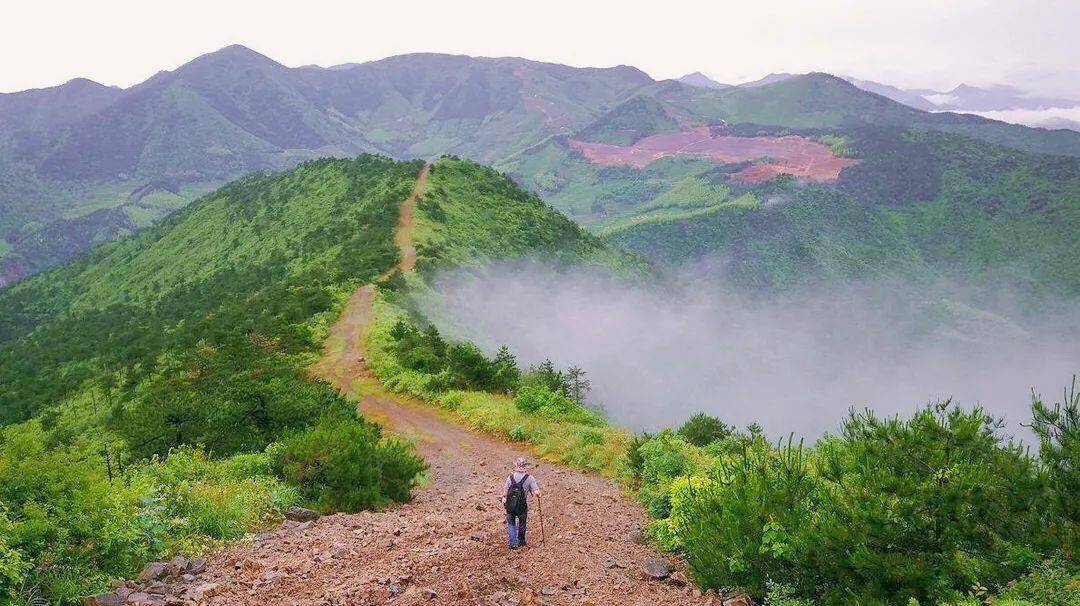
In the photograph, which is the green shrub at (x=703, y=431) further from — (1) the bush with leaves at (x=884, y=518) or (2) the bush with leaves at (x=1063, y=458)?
(2) the bush with leaves at (x=1063, y=458)

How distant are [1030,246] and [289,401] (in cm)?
13916

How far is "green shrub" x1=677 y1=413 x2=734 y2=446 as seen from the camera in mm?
19109

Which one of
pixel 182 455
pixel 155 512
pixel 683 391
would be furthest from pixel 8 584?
pixel 683 391

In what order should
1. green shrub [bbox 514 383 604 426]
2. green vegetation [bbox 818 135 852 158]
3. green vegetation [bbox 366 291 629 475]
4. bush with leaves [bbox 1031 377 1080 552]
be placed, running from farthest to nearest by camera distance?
green vegetation [bbox 818 135 852 158], green shrub [bbox 514 383 604 426], green vegetation [bbox 366 291 629 475], bush with leaves [bbox 1031 377 1080 552]

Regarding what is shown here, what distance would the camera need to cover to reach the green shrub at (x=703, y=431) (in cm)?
1911

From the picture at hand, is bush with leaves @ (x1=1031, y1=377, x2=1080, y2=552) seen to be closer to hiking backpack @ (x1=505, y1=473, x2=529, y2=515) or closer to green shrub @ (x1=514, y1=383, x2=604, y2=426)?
hiking backpack @ (x1=505, y1=473, x2=529, y2=515)

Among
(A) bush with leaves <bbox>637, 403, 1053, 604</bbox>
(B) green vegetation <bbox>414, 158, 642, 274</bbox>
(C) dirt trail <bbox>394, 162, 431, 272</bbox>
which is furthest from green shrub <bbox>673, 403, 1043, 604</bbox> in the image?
(B) green vegetation <bbox>414, 158, 642, 274</bbox>

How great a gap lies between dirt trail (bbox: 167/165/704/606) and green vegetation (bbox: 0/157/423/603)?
3.74 feet

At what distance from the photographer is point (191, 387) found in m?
24.1

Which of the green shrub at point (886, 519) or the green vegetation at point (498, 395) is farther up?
the green shrub at point (886, 519)

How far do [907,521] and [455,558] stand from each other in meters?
5.59

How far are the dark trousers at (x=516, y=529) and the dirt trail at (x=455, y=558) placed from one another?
153mm

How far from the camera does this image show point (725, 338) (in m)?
79.1

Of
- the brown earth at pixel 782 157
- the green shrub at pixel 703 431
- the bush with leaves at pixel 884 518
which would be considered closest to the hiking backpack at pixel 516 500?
the bush with leaves at pixel 884 518
